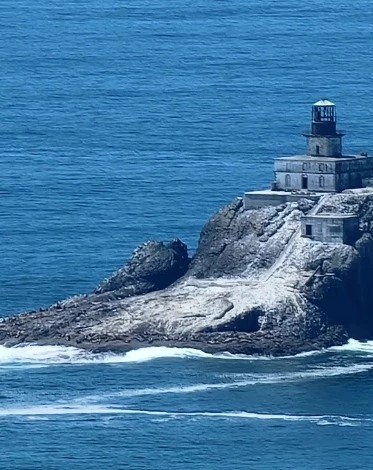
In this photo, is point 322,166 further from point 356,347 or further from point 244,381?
point 244,381

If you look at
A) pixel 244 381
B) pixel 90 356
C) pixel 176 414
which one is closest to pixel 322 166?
pixel 90 356

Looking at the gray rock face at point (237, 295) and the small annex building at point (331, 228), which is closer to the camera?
the gray rock face at point (237, 295)

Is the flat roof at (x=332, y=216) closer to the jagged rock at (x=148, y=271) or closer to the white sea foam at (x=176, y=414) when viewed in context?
the jagged rock at (x=148, y=271)

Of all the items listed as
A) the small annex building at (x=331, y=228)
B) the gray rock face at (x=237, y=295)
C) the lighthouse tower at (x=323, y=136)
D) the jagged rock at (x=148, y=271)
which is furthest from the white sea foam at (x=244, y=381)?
the lighthouse tower at (x=323, y=136)

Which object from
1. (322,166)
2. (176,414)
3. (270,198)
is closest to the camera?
(176,414)

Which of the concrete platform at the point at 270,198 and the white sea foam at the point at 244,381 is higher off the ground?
the concrete platform at the point at 270,198
